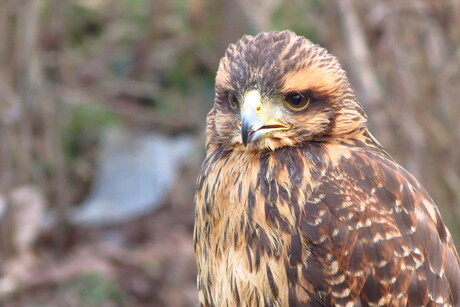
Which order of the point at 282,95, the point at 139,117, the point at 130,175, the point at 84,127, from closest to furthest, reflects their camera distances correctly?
the point at 282,95, the point at 130,175, the point at 139,117, the point at 84,127

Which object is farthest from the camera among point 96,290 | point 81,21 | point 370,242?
point 81,21

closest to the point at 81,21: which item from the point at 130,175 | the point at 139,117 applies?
the point at 139,117

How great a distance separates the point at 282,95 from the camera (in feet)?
12.5

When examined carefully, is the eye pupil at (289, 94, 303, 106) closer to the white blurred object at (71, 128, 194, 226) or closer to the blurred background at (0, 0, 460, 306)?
the blurred background at (0, 0, 460, 306)

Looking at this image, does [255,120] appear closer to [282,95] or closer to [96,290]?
[282,95]

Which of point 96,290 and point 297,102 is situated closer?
point 297,102

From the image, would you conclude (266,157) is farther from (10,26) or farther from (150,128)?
(150,128)

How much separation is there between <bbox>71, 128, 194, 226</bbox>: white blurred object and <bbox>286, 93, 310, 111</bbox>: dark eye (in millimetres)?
5287

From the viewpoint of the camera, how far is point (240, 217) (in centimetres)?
377

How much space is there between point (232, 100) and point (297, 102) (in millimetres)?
284


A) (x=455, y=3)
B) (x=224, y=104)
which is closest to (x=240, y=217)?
(x=224, y=104)

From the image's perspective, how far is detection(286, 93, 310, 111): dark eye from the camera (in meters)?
3.86

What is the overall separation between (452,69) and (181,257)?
9.42 feet

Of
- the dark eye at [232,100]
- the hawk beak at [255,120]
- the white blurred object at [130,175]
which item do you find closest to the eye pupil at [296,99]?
the hawk beak at [255,120]
